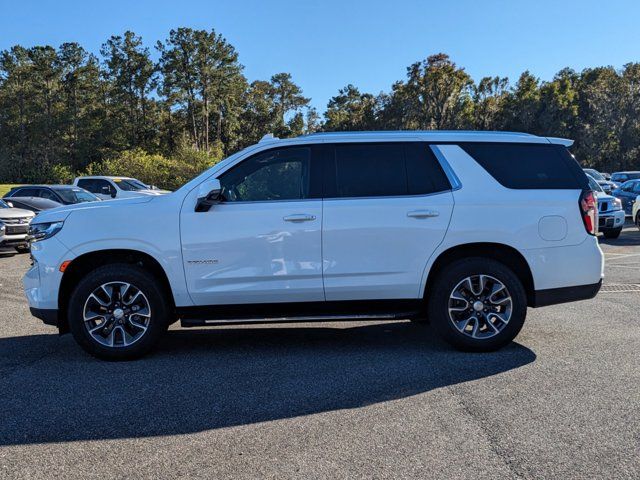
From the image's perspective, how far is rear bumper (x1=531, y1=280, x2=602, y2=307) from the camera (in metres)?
5.41

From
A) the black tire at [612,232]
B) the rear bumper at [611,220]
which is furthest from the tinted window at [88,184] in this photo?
the black tire at [612,232]

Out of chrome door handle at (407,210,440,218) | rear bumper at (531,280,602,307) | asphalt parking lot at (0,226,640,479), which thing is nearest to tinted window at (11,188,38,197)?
asphalt parking lot at (0,226,640,479)

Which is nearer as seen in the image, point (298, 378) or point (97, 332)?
point (298, 378)

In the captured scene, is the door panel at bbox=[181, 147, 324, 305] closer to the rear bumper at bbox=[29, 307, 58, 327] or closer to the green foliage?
the rear bumper at bbox=[29, 307, 58, 327]

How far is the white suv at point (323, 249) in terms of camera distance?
525 centimetres

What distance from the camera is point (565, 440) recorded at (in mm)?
3543

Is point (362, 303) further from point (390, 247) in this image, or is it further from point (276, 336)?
point (276, 336)

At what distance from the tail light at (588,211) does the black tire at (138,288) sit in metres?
3.96

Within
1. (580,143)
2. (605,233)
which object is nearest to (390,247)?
(605,233)

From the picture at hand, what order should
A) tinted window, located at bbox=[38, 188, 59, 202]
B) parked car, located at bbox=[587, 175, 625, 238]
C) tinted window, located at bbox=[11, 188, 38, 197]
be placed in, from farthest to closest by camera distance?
tinted window, located at bbox=[11, 188, 38, 197], tinted window, located at bbox=[38, 188, 59, 202], parked car, located at bbox=[587, 175, 625, 238]

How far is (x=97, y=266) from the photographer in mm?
5504

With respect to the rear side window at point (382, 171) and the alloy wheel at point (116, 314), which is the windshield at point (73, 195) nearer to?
the alloy wheel at point (116, 314)

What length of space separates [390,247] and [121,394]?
257 centimetres

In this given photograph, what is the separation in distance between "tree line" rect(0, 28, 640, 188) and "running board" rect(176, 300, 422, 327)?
58.1m
